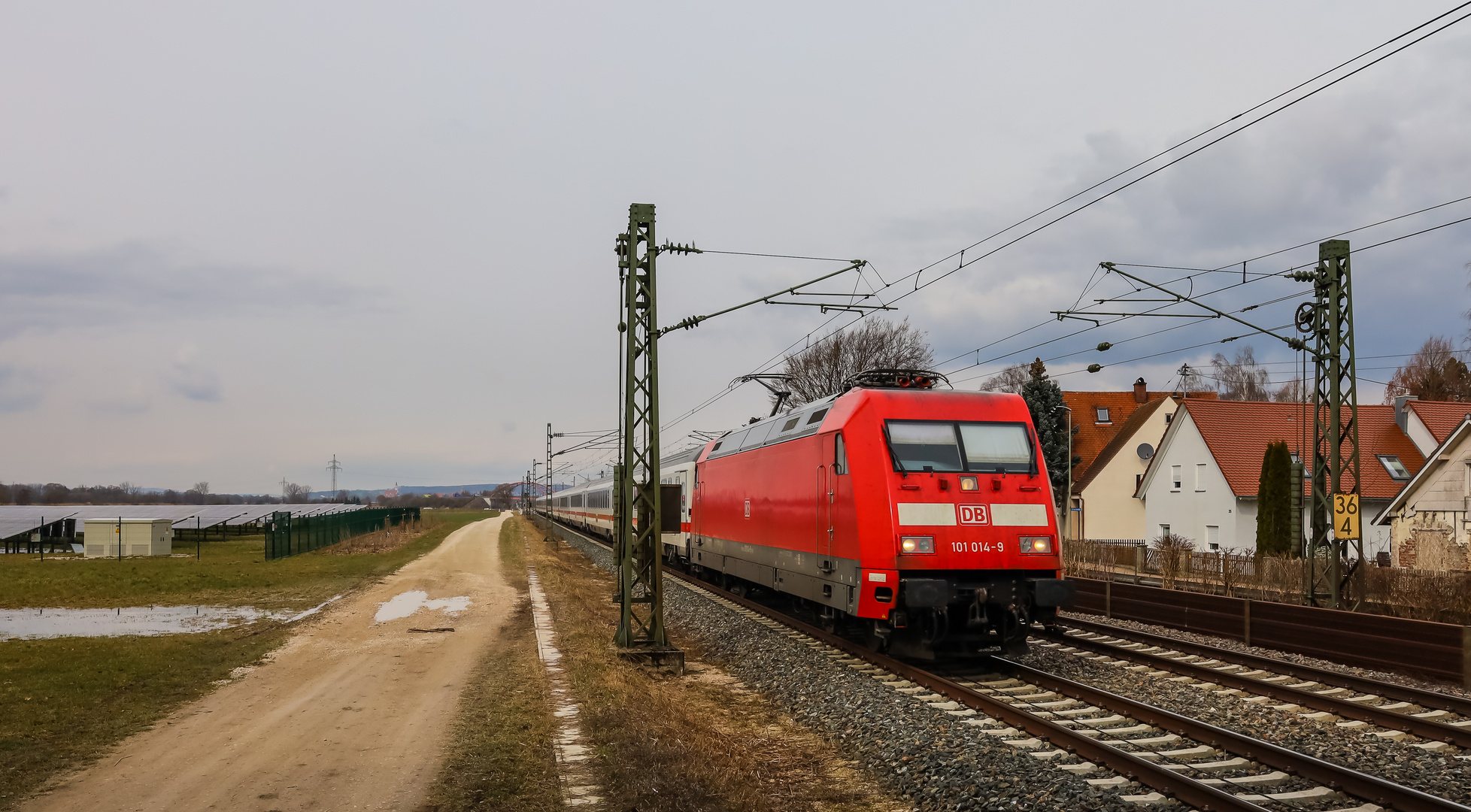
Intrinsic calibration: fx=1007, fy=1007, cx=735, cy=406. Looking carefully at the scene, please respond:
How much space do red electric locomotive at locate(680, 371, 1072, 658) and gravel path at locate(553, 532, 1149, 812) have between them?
3.26ft

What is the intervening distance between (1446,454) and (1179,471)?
1382cm

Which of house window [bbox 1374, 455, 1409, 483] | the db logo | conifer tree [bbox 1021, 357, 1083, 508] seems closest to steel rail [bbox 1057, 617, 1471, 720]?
the db logo

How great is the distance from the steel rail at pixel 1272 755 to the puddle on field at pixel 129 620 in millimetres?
14665

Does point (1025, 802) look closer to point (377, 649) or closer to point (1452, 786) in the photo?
point (1452, 786)

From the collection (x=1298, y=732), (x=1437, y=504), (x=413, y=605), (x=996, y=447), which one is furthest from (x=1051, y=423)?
(x=1298, y=732)

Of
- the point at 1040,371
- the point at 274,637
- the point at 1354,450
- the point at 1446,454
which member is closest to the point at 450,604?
the point at 274,637

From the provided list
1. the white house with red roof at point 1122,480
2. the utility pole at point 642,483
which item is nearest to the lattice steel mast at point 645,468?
the utility pole at point 642,483

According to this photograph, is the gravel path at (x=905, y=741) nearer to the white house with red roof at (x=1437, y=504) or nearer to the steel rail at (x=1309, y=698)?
the steel rail at (x=1309, y=698)

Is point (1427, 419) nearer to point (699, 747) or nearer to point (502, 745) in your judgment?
point (699, 747)

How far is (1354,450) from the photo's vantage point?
666 inches

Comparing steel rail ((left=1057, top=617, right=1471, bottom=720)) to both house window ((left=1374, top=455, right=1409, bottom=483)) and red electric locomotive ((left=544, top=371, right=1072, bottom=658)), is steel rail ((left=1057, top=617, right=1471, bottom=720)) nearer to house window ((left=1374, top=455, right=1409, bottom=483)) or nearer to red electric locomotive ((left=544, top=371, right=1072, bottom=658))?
red electric locomotive ((left=544, top=371, right=1072, bottom=658))

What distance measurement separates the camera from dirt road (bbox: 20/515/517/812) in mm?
7352

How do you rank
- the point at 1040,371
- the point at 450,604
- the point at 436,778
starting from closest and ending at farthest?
the point at 436,778, the point at 450,604, the point at 1040,371

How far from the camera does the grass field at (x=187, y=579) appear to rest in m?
22.5
